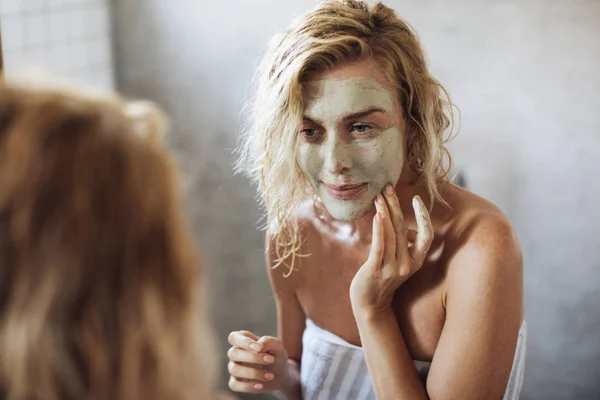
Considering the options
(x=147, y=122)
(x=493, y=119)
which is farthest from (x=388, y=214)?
(x=493, y=119)

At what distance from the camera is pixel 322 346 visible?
3.63 ft

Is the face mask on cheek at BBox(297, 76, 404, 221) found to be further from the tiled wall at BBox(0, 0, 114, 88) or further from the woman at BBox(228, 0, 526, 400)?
the tiled wall at BBox(0, 0, 114, 88)

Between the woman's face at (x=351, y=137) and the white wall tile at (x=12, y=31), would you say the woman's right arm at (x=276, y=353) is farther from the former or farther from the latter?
the white wall tile at (x=12, y=31)

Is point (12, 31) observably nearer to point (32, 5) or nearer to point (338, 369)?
point (32, 5)

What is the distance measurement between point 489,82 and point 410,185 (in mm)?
698

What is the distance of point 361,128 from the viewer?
968 millimetres

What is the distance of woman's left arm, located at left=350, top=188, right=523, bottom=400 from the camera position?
919 millimetres

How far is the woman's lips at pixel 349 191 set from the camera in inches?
38.6

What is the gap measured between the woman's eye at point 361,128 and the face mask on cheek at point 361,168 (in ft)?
0.05

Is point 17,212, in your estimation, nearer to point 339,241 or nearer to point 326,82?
point 326,82

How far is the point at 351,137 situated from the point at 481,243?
0.74ft

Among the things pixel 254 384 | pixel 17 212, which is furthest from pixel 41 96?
pixel 254 384

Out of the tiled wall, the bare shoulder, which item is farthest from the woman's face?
the tiled wall

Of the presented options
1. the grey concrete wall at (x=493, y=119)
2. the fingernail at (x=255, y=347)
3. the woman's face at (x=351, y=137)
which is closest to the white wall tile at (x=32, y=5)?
the grey concrete wall at (x=493, y=119)
